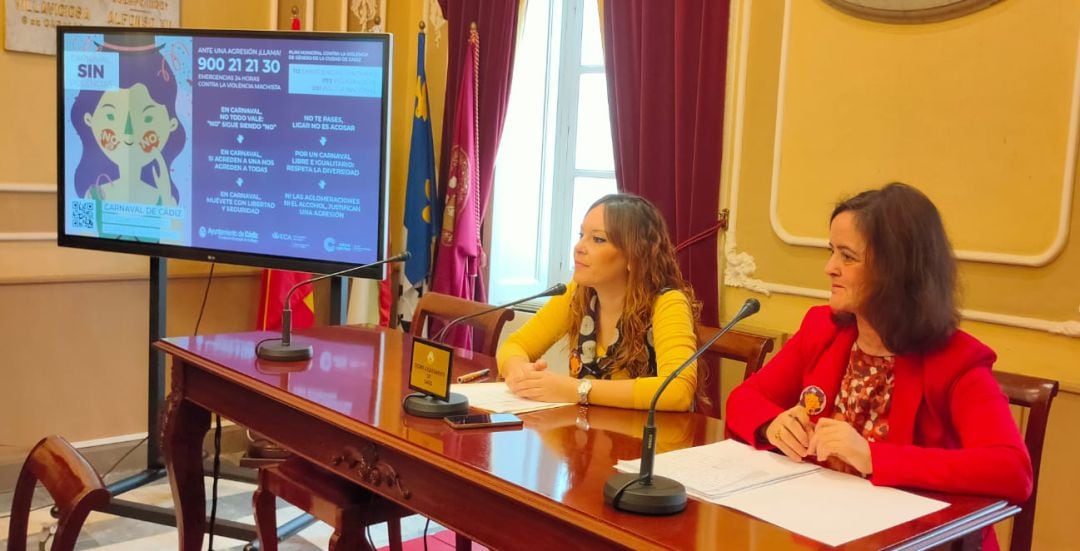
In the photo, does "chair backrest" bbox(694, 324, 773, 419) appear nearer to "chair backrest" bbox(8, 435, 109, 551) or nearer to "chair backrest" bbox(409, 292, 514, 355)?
"chair backrest" bbox(409, 292, 514, 355)

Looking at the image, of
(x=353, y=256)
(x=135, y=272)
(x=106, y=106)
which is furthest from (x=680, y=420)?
(x=135, y=272)

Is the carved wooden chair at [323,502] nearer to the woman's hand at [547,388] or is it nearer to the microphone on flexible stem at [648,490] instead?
the woman's hand at [547,388]

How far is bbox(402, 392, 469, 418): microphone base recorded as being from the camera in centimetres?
176

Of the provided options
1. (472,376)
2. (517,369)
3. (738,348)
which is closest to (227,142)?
(472,376)

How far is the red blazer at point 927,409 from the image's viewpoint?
1418 millimetres

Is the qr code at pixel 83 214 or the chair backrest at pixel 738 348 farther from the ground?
the qr code at pixel 83 214

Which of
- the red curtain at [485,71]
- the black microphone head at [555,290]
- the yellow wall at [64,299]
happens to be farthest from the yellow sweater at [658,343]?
the yellow wall at [64,299]

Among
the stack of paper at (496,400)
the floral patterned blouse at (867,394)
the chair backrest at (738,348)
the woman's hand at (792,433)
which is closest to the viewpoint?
the woman's hand at (792,433)

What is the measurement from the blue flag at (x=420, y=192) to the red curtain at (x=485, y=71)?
0.22ft

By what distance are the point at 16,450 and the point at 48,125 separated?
1.18m

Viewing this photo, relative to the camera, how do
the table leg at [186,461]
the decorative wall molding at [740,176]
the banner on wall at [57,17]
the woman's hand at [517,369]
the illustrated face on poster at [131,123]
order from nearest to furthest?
the woman's hand at [517,369] → the table leg at [186,461] → the decorative wall molding at [740,176] → the illustrated face on poster at [131,123] → the banner on wall at [57,17]

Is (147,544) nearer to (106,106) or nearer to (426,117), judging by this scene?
(106,106)

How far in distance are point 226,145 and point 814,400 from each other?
214 cm

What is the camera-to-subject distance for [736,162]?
2.89 meters
